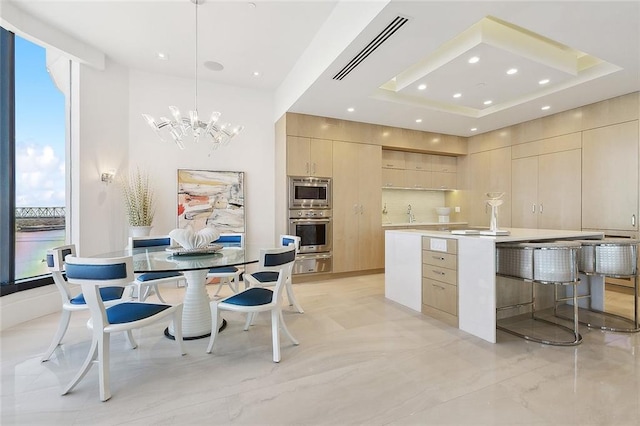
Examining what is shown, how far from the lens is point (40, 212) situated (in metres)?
3.53

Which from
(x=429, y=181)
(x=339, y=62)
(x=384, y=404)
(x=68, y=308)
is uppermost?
(x=339, y=62)

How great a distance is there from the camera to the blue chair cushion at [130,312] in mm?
1932

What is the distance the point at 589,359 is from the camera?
224 cm

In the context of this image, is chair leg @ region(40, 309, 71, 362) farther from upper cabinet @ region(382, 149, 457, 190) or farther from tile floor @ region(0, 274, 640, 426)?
upper cabinet @ region(382, 149, 457, 190)

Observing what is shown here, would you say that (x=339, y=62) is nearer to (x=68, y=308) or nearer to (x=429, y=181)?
(x=68, y=308)

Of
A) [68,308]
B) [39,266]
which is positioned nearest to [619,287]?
[68,308]

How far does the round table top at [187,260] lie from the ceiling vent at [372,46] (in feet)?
7.39

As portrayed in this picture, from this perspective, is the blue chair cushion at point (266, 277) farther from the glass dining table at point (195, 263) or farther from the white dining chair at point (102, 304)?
the white dining chair at point (102, 304)

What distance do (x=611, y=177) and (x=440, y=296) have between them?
3.42 meters

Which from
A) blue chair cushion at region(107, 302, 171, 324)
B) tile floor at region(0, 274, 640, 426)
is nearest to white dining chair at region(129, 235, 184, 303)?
tile floor at region(0, 274, 640, 426)

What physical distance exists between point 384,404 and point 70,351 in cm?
258

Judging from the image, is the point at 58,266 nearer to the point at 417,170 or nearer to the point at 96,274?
the point at 96,274

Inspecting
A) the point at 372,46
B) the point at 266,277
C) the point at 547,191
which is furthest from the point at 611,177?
the point at 266,277

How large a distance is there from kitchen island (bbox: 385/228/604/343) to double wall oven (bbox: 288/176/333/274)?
164 cm
